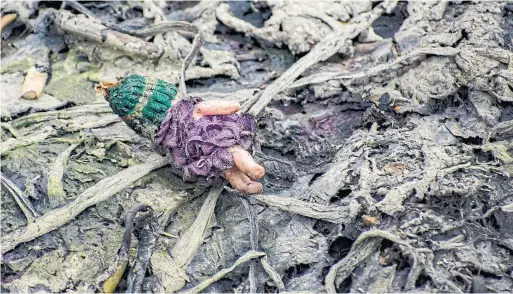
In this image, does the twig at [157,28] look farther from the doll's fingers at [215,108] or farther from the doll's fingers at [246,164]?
the doll's fingers at [246,164]

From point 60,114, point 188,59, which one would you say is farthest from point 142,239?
point 188,59

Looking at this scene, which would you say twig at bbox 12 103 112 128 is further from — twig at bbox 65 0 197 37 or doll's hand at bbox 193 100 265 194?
doll's hand at bbox 193 100 265 194

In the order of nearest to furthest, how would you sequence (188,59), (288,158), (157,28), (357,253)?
(357,253) → (288,158) → (188,59) → (157,28)

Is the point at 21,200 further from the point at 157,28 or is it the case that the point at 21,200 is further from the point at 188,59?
the point at 157,28

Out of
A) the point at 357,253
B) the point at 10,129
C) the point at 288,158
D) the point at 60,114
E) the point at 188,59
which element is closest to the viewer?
the point at 357,253

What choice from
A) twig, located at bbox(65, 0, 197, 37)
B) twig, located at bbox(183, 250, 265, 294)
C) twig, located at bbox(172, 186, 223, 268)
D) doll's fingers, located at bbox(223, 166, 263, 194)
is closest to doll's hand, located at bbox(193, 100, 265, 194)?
doll's fingers, located at bbox(223, 166, 263, 194)

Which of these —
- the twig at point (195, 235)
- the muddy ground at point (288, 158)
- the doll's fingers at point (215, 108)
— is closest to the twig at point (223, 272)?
the muddy ground at point (288, 158)
